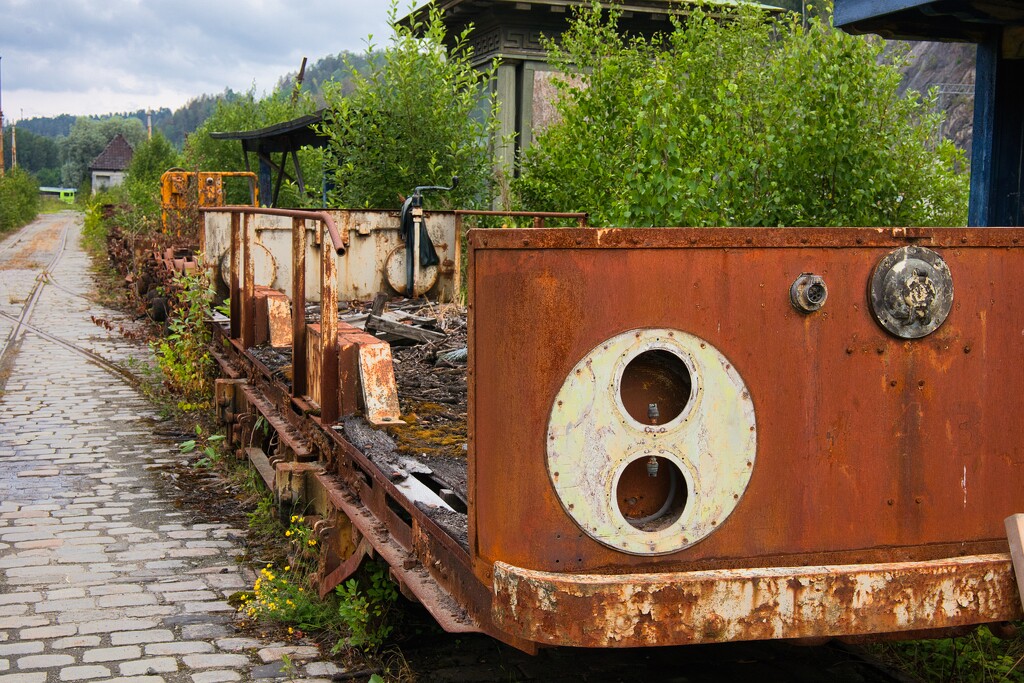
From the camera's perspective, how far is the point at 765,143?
25.8 ft

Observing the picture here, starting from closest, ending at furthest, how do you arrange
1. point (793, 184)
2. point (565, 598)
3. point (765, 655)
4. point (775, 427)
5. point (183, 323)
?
point (565, 598)
point (775, 427)
point (765, 655)
point (793, 184)
point (183, 323)

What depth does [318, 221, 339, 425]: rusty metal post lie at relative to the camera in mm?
4855

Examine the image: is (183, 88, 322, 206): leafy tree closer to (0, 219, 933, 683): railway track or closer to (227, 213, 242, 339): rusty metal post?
(227, 213, 242, 339): rusty metal post

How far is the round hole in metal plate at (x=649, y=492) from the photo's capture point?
2.91 m

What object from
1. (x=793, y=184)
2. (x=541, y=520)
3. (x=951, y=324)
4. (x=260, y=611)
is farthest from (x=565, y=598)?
A: (x=793, y=184)

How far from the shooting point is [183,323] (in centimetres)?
985

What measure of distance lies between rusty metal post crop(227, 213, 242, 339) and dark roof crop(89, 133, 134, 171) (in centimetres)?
9731

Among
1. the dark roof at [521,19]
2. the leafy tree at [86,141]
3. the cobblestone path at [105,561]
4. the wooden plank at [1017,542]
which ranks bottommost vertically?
the cobblestone path at [105,561]

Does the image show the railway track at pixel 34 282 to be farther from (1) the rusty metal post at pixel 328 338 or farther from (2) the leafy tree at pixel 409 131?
(1) the rusty metal post at pixel 328 338

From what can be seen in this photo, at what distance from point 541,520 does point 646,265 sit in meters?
0.72

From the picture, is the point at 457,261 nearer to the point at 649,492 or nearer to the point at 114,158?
the point at 649,492

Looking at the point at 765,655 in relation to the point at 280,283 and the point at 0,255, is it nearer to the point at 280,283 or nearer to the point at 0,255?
the point at 280,283

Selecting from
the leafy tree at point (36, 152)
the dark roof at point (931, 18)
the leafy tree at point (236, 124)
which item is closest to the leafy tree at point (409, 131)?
the dark roof at point (931, 18)

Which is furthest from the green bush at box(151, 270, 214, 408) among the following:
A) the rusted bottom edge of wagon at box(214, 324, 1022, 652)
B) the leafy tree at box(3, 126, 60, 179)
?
the leafy tree at box(3, 126, 60, 179)
